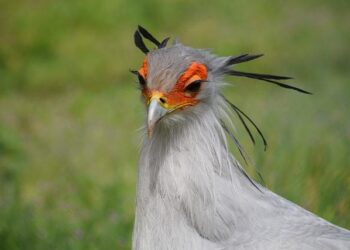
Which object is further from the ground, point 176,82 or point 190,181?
point 176,82

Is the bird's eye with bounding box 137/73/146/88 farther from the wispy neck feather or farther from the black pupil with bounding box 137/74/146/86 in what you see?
the wispy neck feather

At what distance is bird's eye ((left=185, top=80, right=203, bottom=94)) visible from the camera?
2.77m

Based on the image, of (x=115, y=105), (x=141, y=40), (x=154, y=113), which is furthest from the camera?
(x=115, y=105)

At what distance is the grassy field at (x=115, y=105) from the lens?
446cm

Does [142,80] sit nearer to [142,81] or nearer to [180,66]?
[142,81]

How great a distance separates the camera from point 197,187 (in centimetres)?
287

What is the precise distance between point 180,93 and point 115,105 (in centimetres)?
508

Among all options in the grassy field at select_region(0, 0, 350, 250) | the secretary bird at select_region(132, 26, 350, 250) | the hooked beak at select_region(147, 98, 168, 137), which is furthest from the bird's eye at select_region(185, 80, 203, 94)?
the grassy field at select_region(0, 0, 350, 250)

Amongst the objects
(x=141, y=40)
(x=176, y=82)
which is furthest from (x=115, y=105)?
(x=176, y=82)

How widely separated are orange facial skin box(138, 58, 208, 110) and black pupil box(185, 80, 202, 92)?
0.01 metres

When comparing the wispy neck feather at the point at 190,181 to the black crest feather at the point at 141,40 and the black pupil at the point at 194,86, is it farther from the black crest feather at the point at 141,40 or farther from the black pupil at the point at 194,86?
the black crest feather at the point at 141,40

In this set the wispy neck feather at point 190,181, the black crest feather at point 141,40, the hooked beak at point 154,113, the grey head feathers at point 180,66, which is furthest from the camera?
the black crest feather at point 141,40

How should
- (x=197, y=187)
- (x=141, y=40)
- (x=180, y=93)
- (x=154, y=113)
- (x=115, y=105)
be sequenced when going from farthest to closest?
(x=115, y=105) → (x=141, y=40) → (x=197, y=187) → (x=180, y=93) → (x=154, y=113)

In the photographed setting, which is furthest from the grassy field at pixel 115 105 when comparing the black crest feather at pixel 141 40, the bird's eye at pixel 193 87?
the bird's eye at pixel 193 87
